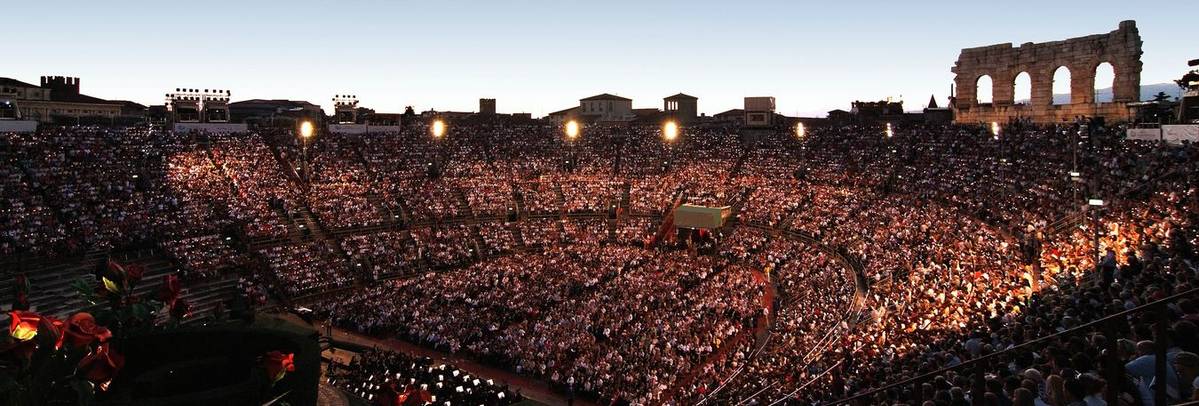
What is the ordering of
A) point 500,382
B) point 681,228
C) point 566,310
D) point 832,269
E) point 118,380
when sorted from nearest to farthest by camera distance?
point 118,380
point 500,382
point 566,310
point 832,269
point 681,228

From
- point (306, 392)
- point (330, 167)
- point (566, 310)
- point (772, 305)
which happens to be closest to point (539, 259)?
point (566, 310)

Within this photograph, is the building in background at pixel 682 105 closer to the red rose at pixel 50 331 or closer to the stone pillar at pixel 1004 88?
the stone pillar at pixel 1004 88

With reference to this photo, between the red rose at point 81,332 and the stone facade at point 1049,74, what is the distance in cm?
4515

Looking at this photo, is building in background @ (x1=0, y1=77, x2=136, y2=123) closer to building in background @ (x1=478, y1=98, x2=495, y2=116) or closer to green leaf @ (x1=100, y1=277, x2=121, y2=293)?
building in background @ (x1=478, y1=98, x2=495, y2=116)

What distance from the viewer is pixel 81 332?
6.67m

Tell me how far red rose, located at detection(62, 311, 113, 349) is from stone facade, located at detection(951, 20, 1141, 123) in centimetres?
4515

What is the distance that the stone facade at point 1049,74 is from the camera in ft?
127

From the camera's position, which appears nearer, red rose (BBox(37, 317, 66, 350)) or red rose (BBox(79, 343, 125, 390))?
red rose (BBox(37, 317, 66, 350))

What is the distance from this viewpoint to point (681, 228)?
4228cm

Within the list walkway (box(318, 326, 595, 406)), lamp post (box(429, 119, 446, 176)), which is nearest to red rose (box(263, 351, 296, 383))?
walkway (box(318, 326, 595, 406))

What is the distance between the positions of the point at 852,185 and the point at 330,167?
32449 millimetres

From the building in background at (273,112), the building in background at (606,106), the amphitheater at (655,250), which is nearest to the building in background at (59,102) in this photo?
the building in background at (273,112)

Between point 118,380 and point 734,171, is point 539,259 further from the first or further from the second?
point 118,380

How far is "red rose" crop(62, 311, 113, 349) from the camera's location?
21.7ft
